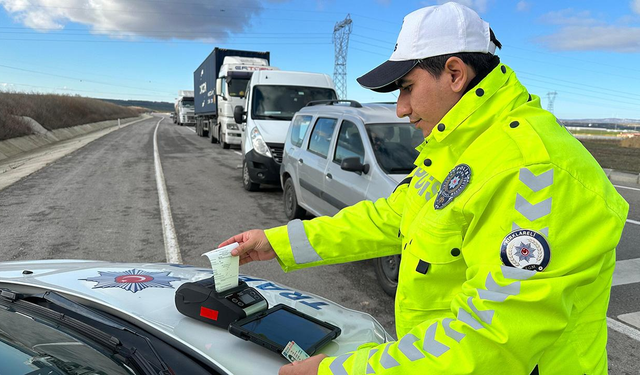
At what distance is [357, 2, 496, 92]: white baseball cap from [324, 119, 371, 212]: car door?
3126 millimetres

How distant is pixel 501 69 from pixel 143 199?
305 inches

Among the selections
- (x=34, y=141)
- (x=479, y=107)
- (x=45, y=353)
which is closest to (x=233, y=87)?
(x=34, y=141)

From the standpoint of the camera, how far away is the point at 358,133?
4977 mm

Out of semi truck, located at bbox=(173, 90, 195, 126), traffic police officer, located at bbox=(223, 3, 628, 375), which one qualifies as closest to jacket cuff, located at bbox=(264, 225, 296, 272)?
traffic police officer, located at bbox=(223, 3, 628, 375)

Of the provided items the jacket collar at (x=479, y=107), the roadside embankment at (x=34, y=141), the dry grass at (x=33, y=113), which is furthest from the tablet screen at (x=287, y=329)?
the dry grass at (x=33, y=113)

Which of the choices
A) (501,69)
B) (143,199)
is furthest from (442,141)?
(143,199)

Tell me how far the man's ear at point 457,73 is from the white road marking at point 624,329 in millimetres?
3226

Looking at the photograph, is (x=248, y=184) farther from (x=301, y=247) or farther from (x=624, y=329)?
(x=301, y=247)

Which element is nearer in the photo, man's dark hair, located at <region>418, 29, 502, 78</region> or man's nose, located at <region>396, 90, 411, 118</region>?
man's dark hair, located at <region>418, 29, 502, 78</region>

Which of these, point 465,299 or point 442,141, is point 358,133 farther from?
point 465,299

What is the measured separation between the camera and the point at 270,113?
9.98 meters

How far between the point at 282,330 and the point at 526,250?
886mm

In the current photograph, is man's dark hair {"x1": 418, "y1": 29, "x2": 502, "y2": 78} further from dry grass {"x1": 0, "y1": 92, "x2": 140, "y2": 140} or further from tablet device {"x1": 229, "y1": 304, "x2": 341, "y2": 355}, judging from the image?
dry grass {"x1": 0, "y1": 92, "x2": 140, "y2": 140}

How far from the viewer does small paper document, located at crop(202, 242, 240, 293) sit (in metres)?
1.49
